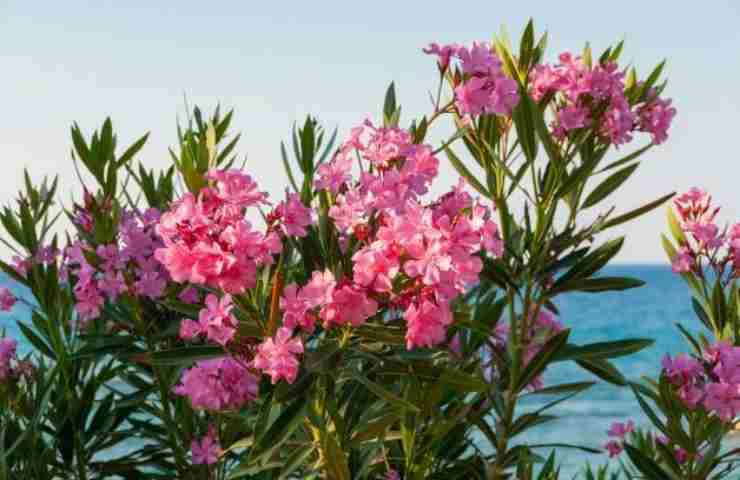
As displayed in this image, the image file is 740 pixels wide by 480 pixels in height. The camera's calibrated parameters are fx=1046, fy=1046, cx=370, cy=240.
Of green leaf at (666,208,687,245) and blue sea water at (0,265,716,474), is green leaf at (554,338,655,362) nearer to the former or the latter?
blue sea water at (0,265,716,474)

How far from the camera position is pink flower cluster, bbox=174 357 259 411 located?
1.87 metres

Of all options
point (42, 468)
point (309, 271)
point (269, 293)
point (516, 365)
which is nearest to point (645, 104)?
point (516, 365)

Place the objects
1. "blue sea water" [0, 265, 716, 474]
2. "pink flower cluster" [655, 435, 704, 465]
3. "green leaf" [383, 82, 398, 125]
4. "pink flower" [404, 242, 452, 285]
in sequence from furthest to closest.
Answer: "blue sea water" [0, 265, 716, 474] → "pink flower cluster" [655, 435, 704, 465] → "green leaf" [383, 82, 398, 125] → "pink flower" [404, 242, 452, 285]

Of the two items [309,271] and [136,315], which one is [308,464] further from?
[136,315]

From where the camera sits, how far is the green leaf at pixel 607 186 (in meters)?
2.47

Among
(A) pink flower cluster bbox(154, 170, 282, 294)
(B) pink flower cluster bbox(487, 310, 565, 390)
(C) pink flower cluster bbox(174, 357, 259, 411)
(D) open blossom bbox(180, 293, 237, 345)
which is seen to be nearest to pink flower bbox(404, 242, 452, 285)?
(A) pink flower cluster bbox(154, 170, 282, 294)

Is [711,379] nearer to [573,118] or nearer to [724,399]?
[724,399]

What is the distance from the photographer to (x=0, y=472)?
2635 mm

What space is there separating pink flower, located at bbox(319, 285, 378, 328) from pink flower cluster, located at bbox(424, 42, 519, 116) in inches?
23.1

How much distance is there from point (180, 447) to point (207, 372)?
0.81 metres

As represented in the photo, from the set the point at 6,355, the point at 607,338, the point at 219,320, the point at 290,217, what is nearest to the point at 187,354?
the point at 219,320

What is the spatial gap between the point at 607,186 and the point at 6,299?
67.7 inches

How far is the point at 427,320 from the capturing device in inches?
63.5

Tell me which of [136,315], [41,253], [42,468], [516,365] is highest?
[41,253]
